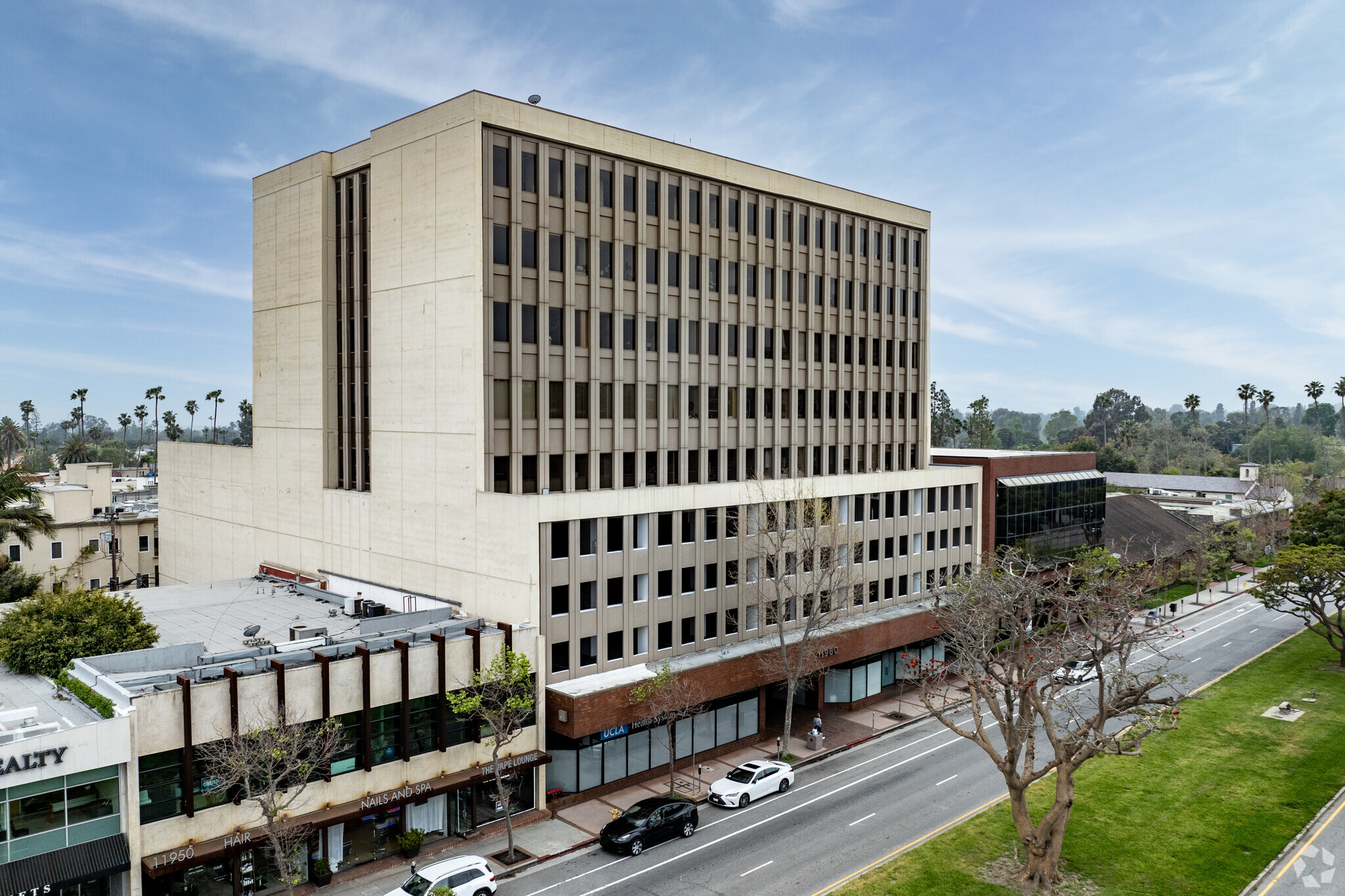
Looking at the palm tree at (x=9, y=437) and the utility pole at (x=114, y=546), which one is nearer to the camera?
the utility pole at (x=114, y=546)

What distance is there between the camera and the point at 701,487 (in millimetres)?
48188

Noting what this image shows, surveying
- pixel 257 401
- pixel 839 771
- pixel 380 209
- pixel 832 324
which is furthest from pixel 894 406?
pixel 257 401

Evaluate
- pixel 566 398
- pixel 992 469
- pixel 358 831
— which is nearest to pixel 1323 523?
pixel 992 469

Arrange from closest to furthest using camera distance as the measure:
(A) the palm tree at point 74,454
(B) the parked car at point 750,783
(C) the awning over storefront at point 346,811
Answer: (C) the awning over storefront at point 346,811 < (B) the parked car at point 750,783 < (A) the palm tree at point 74,454

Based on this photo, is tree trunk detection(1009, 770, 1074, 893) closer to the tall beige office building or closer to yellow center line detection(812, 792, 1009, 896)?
yellow center line detection(812, 792, 1009, 896)

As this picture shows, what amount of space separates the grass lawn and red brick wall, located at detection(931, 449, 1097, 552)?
759 inches

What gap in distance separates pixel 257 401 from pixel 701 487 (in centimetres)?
3096

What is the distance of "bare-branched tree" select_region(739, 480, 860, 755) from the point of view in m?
47.9

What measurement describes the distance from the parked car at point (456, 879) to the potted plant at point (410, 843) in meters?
2.89

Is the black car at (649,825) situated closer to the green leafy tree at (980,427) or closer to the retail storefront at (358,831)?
the retail storefront at (358,831)

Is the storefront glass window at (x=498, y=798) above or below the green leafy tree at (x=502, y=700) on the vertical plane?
below

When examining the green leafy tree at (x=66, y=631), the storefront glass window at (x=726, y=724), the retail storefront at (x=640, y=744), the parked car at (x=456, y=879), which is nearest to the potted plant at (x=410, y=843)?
the parked car at (x=456, y=879)

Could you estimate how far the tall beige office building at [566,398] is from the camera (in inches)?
1676

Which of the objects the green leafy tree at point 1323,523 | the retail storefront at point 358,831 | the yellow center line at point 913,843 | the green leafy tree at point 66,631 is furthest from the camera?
the green leafy tree at point 1323,523
